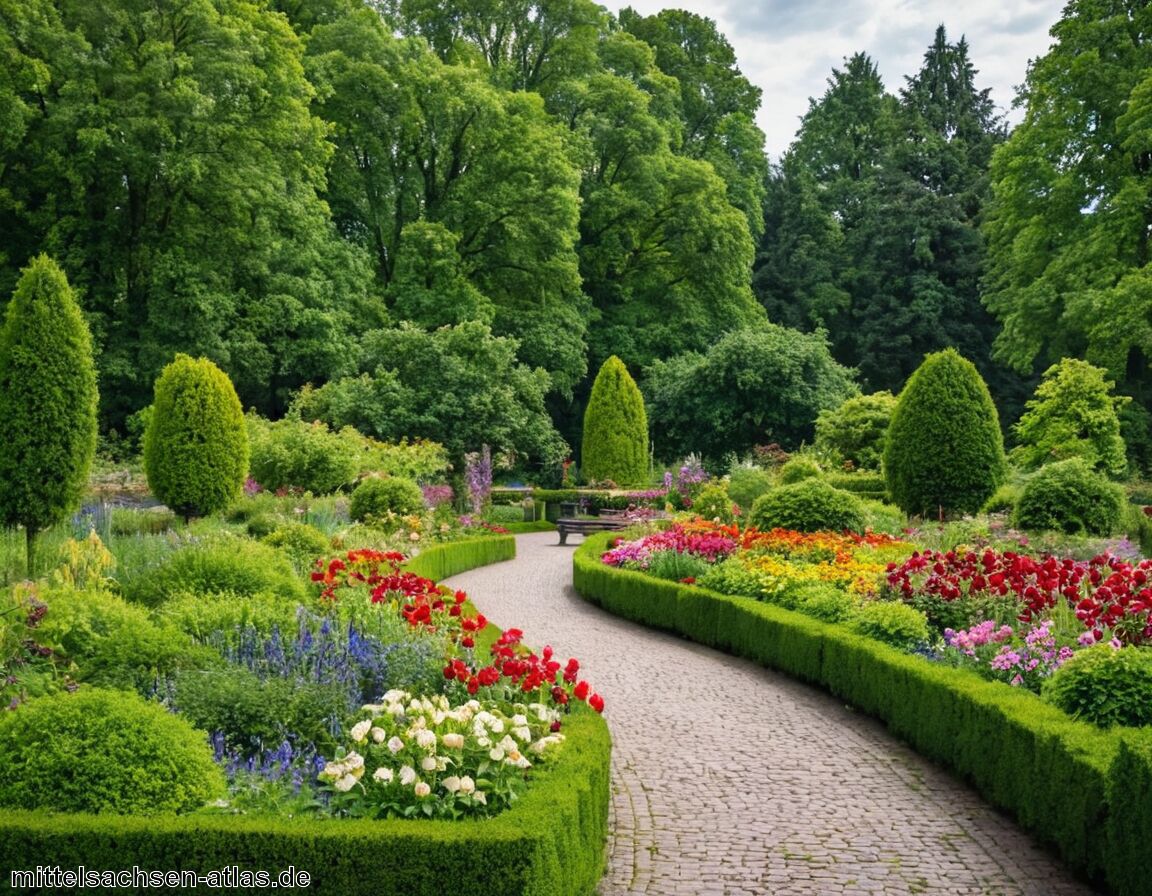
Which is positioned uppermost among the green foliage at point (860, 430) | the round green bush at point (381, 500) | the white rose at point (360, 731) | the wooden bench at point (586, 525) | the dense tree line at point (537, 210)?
the dense tree line at point (537, 210)

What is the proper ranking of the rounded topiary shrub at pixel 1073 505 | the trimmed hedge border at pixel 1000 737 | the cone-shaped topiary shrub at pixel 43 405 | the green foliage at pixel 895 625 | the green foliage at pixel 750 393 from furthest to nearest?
the green foliage at pixel 750 393 → the rounded topiary shrub at pixel 1073 505 → the cone-shaped topiary shrub at pixel 43 405 → the green foliage at pixel 895 625 → the trimmed hedge border at pixel 1000 737

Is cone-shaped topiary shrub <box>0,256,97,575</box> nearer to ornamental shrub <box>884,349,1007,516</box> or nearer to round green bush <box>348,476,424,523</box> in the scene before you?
round green bush <box>348,476,424,523</box>

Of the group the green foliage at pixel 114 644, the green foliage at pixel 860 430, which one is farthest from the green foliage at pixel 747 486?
the green foliage at pixel 114 644

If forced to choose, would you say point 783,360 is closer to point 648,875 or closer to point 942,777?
point 942,777

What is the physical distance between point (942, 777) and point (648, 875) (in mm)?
2482

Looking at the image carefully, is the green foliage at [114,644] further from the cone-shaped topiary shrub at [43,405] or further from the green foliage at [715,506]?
the green foliage at [715,506]

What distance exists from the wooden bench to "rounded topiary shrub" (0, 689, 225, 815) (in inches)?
697

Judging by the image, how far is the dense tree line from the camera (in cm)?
2323

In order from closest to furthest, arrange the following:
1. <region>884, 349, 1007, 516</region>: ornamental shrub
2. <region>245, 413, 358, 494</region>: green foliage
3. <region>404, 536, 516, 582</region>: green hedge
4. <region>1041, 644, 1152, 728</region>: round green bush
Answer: <region>1041, 644, 1152, 728</region>: round green bush
<region>404, 536, 516, 582</region>: green hedge
<region>884, 349, 1007, 516</region>: ornamental shrub
<region>245, 413, 358, 494</region>: green foliage

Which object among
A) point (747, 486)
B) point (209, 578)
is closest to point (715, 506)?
point (747, 486)

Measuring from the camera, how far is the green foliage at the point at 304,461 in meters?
18.0

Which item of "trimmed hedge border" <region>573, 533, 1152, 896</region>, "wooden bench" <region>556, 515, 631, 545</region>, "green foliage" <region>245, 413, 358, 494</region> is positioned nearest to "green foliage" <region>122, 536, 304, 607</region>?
"trimmed hedge border" <region>573, 533, 1152, 896</region>

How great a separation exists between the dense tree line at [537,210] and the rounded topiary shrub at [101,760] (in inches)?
677

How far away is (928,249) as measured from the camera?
36.0 m
